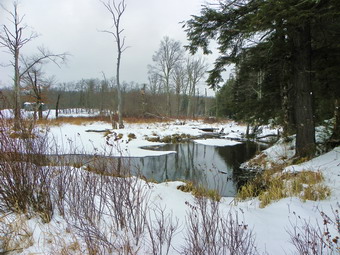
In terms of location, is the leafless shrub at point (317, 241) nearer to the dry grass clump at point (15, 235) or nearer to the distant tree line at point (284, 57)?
the dry grass clump at point (15, 235)

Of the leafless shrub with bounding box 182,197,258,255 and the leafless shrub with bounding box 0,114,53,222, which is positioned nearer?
the leafless shrub with bounding box 182,197,258,255

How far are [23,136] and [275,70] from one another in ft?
22.5

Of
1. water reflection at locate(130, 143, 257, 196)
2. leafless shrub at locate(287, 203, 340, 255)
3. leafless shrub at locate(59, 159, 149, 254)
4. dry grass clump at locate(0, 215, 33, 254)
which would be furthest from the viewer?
water reflection at locate(130, 143, 257, 196)

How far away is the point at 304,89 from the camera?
5316 millimetres

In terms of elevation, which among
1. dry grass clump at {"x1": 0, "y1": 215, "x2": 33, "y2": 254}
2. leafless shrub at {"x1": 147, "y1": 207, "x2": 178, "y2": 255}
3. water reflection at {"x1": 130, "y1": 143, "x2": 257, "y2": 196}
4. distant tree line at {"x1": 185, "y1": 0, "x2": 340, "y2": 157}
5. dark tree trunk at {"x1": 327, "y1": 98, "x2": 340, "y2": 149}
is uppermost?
distant tree line at {"x1": 185, "y1": 0, "x2": 340, "y2": 157}

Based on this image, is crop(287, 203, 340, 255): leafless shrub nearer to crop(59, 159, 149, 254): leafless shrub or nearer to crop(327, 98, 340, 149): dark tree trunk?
crop(59, 159, 149, 254): leafless shrub

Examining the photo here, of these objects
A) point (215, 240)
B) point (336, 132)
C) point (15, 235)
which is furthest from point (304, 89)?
point (15, 235)

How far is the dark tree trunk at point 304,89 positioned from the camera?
5.28 metres

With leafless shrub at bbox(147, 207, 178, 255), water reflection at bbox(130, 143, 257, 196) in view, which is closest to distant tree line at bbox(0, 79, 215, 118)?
water reflection at bbox(130, 143, 257, 196)

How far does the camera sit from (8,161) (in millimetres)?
2381

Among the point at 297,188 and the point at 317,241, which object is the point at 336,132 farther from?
the point at 317,241

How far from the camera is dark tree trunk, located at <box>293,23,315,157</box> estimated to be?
208 inches

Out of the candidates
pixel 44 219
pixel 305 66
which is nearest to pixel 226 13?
pixel 305 66

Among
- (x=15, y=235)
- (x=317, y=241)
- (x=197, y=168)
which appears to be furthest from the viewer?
(x=197, y=168)
